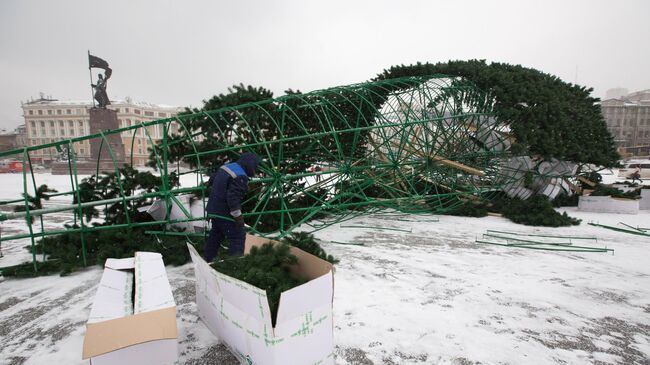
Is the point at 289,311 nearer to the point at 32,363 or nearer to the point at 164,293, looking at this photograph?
the point at 164,293

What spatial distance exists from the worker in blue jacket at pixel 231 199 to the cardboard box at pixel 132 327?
135 cm

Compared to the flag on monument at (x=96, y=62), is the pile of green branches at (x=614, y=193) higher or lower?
lower

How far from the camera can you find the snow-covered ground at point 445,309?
2.68 meters

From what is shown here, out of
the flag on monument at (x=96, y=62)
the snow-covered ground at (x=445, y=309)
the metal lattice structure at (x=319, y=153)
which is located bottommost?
the snow-covered ground at (x=445, y=309)

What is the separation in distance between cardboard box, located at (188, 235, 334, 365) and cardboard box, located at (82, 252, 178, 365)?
394 millimetres

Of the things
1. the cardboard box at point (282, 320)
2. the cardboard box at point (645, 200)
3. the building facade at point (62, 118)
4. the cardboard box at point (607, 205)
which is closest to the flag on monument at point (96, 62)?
the cardboard box at point (282, 320)

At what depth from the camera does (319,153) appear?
734 cm

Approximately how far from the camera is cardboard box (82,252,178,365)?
199 centimetres

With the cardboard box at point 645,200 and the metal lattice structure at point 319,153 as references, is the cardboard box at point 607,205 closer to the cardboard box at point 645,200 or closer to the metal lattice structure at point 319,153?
the cardboard box at point 645,200

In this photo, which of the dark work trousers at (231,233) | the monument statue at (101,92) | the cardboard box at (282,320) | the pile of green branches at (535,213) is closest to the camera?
the cardboard box at (282,320)

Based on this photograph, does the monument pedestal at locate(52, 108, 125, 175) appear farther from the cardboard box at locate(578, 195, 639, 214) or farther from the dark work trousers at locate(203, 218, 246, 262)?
the cardboard box at locate(578, 195, 639, 214)

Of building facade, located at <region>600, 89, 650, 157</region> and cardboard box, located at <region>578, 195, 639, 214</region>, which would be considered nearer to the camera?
cardboard box, located at <region>578, 195, 639, 214</region>

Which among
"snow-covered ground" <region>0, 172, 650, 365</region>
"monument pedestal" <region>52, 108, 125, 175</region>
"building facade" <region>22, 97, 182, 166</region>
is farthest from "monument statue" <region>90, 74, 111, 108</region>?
"building facade" <region>22, 97, 182, 166</region>

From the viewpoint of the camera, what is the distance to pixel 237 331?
7.66 ft
